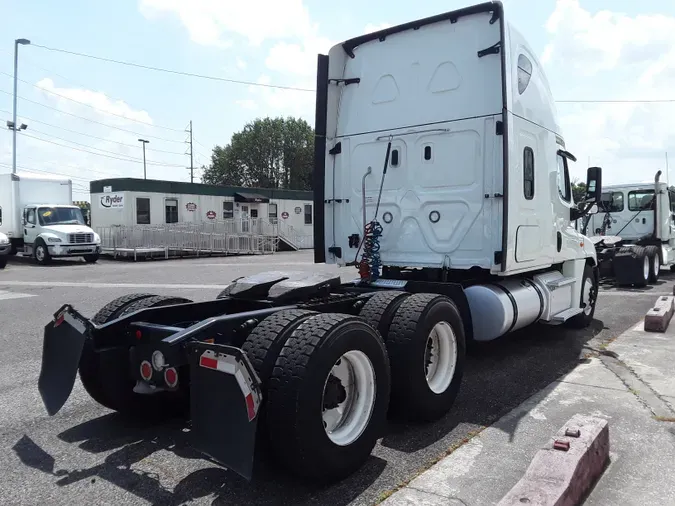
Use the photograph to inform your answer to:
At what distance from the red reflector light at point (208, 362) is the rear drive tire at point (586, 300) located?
6.38m

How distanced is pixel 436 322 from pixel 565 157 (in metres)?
4.17

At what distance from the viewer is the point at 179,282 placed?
1414cm

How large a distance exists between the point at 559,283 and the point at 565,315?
0.42m

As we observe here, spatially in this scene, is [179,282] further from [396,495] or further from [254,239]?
[254,239]

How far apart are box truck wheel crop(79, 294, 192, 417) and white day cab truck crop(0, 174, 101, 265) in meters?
19.2

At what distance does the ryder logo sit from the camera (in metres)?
26.0

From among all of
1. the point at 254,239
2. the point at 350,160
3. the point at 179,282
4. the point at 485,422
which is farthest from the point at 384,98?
the point at 254,239

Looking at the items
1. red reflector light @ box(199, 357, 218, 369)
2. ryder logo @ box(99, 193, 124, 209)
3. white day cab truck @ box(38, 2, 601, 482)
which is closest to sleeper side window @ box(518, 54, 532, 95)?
white day cab truck @ box(38, 2, 601, 482)

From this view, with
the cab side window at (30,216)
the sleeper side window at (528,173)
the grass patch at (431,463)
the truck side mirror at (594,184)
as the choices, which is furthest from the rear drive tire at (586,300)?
the cab side window at (30,216)

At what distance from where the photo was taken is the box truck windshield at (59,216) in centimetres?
2241

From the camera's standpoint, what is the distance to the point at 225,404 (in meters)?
2.98

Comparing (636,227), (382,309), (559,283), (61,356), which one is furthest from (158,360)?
(636,227)

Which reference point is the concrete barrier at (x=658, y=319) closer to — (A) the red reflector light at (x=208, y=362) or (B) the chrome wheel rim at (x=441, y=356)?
(B) the chrome wheel rim at (x=441, y=356)

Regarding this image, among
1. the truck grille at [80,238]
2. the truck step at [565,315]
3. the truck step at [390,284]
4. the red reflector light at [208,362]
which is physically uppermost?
the truck grille at [80,238]
